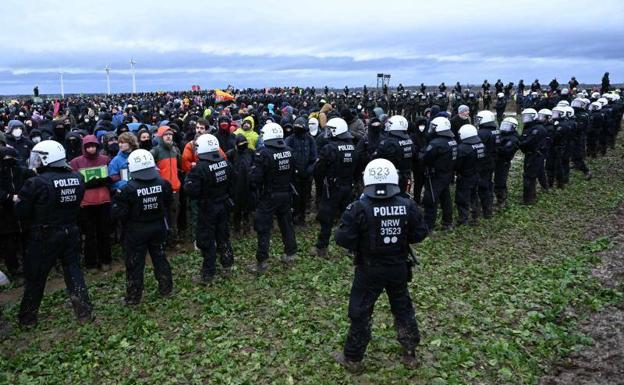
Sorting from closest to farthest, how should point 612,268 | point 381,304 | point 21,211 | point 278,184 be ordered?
point 21,211 < point 381,304 < point 278,184 < point 612,268

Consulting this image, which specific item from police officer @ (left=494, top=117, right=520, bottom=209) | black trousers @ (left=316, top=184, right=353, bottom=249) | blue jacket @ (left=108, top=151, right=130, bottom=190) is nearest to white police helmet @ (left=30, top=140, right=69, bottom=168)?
blue jacket @ (left=108, top=151, right=130, bottom=190)

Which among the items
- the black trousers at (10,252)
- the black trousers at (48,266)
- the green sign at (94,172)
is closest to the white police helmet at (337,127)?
the green sign at (94,172)

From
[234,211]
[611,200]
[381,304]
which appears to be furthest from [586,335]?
[611,200]

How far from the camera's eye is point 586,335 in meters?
7.35

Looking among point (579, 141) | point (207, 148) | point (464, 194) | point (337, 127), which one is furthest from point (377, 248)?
point (579, 141)

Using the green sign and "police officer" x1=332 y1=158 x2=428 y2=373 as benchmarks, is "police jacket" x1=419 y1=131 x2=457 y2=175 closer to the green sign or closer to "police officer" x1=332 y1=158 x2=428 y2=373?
"police officer" x1=332 y1=158 x2=428 y2=373

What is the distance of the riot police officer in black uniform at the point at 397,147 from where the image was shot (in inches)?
437

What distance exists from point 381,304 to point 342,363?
2015mm

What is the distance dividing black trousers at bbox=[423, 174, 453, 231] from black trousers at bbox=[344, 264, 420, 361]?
19.7ft

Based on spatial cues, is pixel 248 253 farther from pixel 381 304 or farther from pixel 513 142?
pixel 513 142

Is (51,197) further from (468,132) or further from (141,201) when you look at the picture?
(468,132)

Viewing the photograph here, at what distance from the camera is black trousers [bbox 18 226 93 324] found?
282 inches

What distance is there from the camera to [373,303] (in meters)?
6.00

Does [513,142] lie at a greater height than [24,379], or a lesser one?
greater
